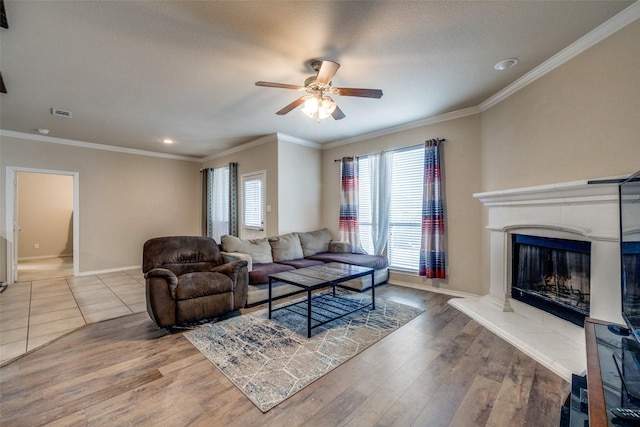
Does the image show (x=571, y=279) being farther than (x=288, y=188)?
No

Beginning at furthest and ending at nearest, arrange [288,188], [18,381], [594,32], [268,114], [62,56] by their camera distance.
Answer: [288,188] < [268,114] < [62,56] < [594,32] < [18,381]

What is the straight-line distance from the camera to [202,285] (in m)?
3.04

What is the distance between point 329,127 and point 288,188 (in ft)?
4.47

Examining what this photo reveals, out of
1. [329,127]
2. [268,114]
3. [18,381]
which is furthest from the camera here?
[329,127]

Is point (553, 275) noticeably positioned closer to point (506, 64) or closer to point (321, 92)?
point (506, 64)

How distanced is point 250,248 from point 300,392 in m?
2.53

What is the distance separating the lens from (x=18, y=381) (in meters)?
2.04

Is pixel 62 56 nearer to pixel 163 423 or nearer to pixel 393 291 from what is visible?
pixel 163 423

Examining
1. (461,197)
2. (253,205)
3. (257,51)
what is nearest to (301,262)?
(253,205)

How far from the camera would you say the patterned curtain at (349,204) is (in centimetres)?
514

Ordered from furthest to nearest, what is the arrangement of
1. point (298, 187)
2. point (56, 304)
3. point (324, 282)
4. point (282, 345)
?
point (298, 187) < point (56, 304) < point (324, 282) < point (282, 345)

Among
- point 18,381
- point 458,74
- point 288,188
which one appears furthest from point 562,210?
point 18,381

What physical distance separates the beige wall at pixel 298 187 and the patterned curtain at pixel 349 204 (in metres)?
0.65

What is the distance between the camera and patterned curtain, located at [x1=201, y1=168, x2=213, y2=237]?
263 inches
